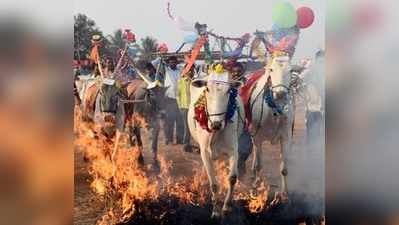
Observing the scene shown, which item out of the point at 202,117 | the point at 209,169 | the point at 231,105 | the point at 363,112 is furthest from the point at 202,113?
the point at 363,112

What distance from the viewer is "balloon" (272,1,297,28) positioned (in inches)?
81.2

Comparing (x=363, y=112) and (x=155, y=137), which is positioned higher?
(x=363, y=112)

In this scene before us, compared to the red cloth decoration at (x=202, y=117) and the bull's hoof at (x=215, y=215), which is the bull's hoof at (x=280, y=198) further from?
the red cloth decoration at (x=202, y=117)

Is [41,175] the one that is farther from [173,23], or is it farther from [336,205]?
[336,205]

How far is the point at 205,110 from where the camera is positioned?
2.12 metres

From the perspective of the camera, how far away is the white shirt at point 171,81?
215 centimetres

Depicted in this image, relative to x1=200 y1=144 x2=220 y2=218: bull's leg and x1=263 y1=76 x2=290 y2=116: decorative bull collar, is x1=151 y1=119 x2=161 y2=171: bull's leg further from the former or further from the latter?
x1=263 y1=76 x2=290 y2=116: decorative bull collar

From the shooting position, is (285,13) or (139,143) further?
(139,143)

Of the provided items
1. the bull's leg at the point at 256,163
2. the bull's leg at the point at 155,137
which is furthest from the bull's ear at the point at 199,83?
the bull's leg at the point at 256,163

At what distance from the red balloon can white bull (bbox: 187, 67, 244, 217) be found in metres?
0.34

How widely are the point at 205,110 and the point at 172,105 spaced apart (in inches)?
5.5

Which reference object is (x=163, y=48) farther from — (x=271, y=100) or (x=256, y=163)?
(x=256, y=163)

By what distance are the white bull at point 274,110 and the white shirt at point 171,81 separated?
31 cm

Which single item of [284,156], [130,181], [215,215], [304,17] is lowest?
[215,215]
